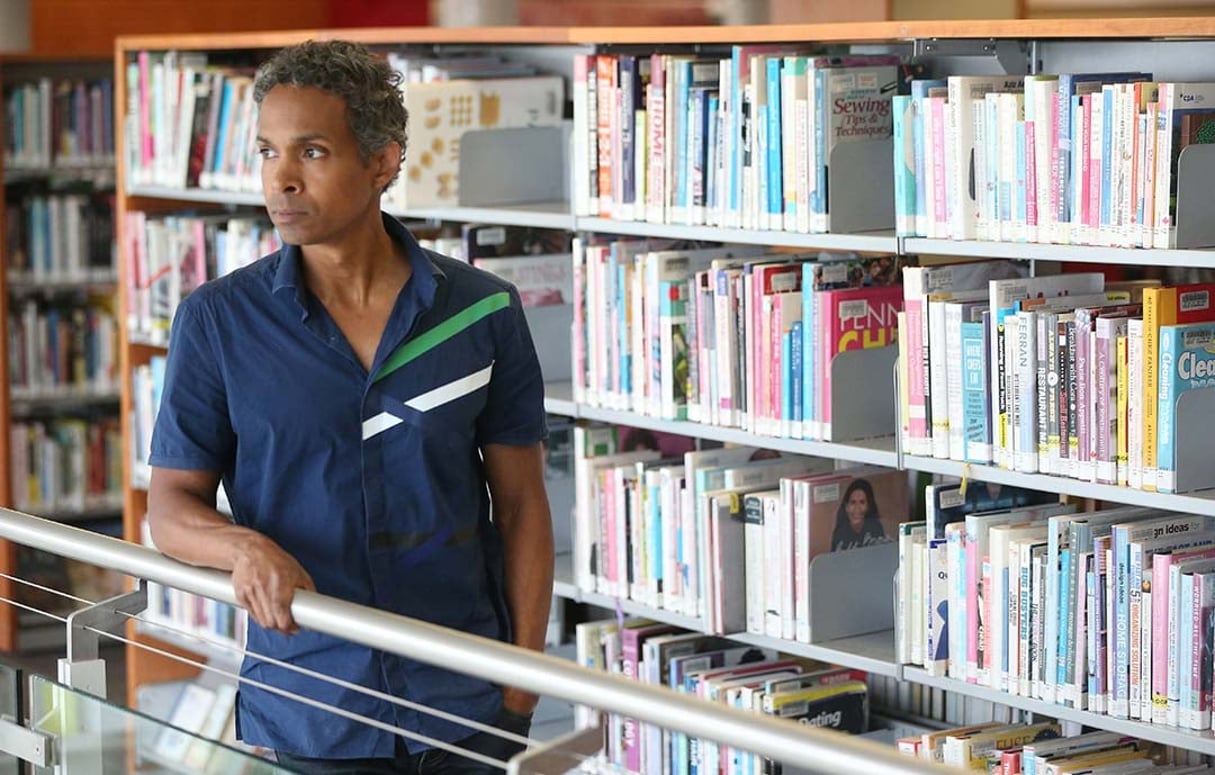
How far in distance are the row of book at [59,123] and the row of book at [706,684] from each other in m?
3.34

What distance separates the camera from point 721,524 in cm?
348

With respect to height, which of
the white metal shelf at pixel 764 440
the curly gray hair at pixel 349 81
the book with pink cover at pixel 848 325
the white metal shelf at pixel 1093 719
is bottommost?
the white metal shelf at pixel 1093 719

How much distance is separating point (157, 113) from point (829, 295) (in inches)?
92.9

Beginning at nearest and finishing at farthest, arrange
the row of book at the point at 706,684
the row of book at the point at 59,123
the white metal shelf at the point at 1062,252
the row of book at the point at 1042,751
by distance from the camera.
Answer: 1. the white metal shelf at the point at 1062,252
2. the row of book at the point at 1042,751
3. the row of book at the point at 706,684
4. the row of book at the point at 59,123

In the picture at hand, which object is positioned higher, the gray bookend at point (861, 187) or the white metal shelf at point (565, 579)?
the gray bookend at point (861, 187)

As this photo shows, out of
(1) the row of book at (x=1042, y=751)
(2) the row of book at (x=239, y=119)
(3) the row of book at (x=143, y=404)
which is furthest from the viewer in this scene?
(3) the row of book at (x=143, y=404)

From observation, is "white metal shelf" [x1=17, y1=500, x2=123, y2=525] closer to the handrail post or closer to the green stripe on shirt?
the handrail post

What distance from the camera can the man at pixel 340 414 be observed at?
2133 millimetres

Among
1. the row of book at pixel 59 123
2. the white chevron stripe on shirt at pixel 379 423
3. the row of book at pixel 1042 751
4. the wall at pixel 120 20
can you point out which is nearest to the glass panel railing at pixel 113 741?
the white chevron stripe on shirt at pixel 379 423

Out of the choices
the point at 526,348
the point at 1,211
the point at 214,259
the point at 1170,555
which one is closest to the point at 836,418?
the point at 1170,555

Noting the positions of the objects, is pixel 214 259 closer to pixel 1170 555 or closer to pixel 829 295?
pixel 829 295

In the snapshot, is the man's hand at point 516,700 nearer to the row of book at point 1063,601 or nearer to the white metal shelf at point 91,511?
the row of book at point 1063,601

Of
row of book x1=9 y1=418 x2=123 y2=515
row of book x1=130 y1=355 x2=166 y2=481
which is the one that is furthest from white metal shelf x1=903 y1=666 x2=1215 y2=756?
row of book x1=9 y1=418 x2=123 y2=515

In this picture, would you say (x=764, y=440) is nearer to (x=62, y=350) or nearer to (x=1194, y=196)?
(x=1194, y=196)
